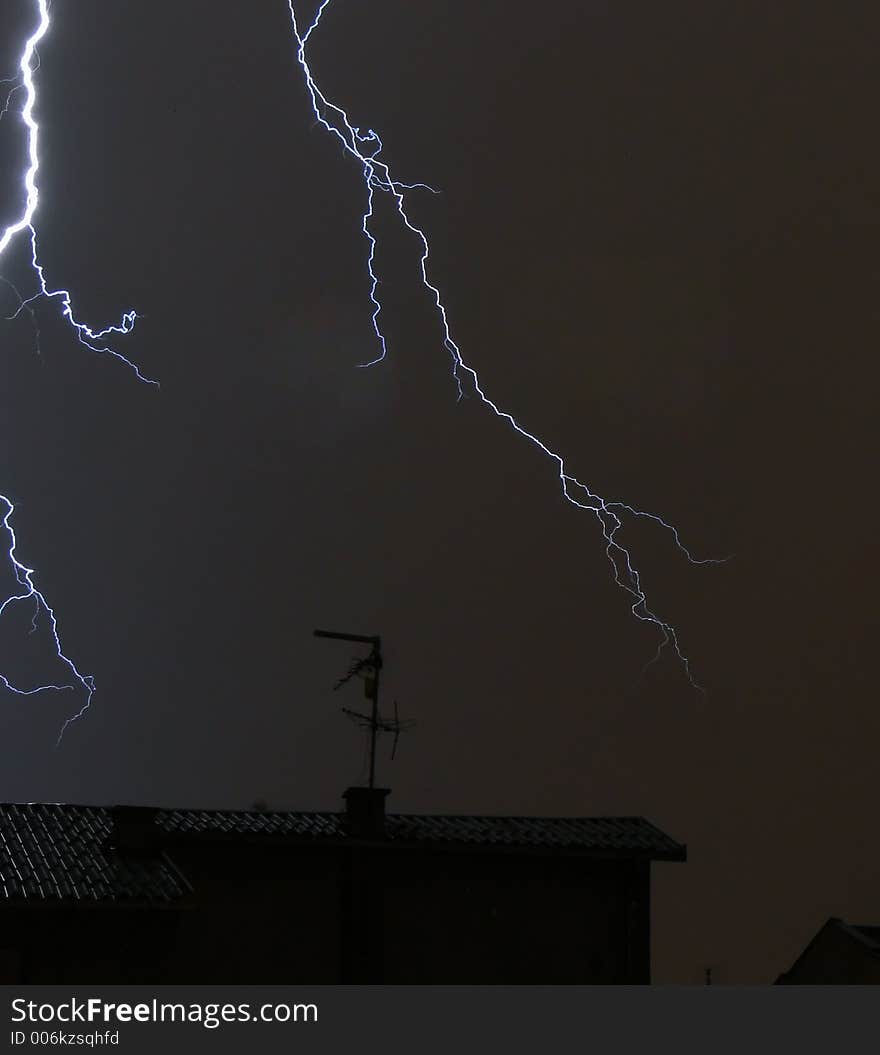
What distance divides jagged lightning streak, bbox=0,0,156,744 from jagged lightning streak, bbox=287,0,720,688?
2.34 m

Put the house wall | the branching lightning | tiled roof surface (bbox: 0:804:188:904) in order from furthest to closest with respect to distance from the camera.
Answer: the branching lightning < the house wall < tiled roof surface (bbox: 0:804:188:904)

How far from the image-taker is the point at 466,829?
9023mm

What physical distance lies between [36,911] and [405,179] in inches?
327

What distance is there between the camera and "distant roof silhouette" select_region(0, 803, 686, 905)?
718 cm

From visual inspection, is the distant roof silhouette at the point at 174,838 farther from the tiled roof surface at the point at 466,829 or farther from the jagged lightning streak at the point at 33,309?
the jagged lightning streak at the point at 33,309

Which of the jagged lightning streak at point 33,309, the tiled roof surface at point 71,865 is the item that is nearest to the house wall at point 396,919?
the tiled roof surface at point 71,865

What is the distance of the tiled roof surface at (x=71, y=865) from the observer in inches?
277

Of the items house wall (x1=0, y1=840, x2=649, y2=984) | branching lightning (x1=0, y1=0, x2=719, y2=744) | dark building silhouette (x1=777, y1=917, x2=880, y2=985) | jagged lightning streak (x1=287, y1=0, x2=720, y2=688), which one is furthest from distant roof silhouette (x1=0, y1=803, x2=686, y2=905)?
branching lightning (x1=0, y1=0, x2=719, y2=744)

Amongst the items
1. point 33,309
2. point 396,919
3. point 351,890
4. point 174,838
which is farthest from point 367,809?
point 33,309

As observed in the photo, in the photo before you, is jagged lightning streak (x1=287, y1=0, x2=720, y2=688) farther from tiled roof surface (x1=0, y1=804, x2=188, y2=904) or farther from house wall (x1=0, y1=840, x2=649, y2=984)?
tiled roof surface (x1=0, y1=804, x2=188, y2=904)

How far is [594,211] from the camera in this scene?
43.8 feet

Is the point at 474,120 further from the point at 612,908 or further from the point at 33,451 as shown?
the point at 612,908

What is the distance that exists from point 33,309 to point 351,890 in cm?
662

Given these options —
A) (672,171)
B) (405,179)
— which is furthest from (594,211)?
(405,179)
